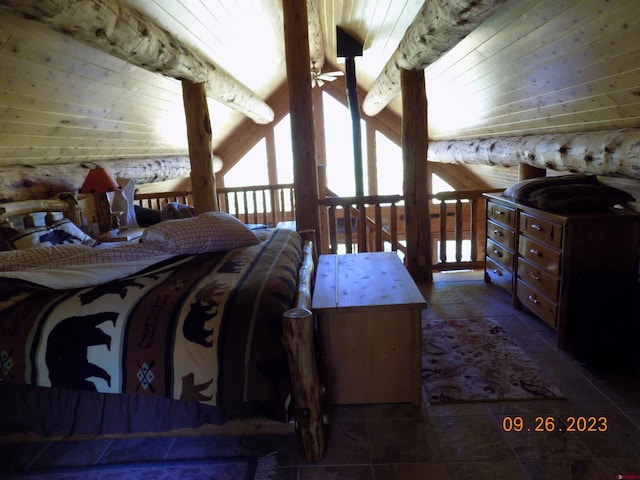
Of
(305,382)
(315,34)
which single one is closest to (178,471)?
(305,382)

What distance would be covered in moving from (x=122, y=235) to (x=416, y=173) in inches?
102

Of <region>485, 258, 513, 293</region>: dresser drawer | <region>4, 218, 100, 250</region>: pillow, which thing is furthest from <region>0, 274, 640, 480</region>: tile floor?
<region>4, 218, 100, 250</region>: pillow

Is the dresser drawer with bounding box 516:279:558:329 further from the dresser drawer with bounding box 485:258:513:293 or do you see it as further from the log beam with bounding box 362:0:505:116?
the log beam with bounding box 362:0:505:116

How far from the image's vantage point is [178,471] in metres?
1.68

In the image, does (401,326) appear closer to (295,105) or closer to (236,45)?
(295,105)

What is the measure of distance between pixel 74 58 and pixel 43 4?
1.16 m

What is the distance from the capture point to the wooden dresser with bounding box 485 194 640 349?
234 centimetres

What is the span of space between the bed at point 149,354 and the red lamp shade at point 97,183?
5.09 ft

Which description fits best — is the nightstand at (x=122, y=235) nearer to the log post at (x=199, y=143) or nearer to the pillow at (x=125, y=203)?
the pillow at (x=125, y=203)

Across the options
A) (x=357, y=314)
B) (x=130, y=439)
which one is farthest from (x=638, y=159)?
(x=130, y=439)

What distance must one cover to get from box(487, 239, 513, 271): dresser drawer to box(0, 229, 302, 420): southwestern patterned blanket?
7.10 feet

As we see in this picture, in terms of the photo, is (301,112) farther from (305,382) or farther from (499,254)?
(305,382)

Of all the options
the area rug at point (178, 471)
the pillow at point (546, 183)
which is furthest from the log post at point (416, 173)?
the area rug at point (178, 471)

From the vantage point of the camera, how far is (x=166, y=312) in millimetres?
1637
